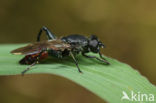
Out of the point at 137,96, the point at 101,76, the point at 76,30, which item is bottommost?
the point at 137,96

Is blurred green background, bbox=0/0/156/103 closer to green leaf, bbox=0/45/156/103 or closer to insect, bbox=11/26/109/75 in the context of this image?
insect, bbox=11/26/109/75

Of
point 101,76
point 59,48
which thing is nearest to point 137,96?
point 101,76

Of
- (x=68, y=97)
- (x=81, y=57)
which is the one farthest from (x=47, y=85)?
(x=81, y=57)

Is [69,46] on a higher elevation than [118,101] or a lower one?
higher

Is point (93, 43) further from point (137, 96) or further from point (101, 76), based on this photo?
point (137, 96)

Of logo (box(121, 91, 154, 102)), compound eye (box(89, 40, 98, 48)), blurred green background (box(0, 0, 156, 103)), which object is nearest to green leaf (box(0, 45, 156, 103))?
logo (box(121, 91, 154, 102))

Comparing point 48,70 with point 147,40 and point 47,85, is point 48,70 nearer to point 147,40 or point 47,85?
point 47,85
